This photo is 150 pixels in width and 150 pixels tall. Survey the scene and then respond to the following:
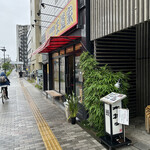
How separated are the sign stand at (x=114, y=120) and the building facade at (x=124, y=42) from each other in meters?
1.64

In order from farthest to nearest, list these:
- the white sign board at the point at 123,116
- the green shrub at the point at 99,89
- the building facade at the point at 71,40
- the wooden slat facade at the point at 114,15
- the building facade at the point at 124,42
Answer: the building facade at the point at 71,40
the green shrub at the point at 99,89
the building facade at the point at 124,42
the white sign board at the point at 123,116
the wooden slat facade at the point at 114,15

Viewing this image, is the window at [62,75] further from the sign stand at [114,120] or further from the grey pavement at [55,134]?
the sign stand at [114,120]

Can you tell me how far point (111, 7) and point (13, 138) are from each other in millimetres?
4530

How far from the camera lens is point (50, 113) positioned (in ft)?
22.4

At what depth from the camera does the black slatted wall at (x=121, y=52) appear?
196 inches

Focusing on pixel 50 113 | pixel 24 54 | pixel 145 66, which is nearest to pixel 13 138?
pixel 50 113

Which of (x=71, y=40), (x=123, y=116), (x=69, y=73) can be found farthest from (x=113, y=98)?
(x=69, y=73)

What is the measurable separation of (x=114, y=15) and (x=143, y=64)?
2.66 metres

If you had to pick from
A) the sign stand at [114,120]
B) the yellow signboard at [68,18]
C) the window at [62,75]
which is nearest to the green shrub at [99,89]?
the sign stand at [114,120]

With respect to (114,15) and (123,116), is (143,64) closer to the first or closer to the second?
(114,15)

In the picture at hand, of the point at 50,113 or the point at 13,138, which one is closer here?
the point at 13,138

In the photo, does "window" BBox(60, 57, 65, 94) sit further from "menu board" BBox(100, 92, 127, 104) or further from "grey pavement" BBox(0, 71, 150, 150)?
"menu board" BBox(100, 92, 127, 104)

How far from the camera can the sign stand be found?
353 centimetres

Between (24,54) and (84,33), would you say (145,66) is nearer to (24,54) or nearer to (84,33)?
(84,33)
